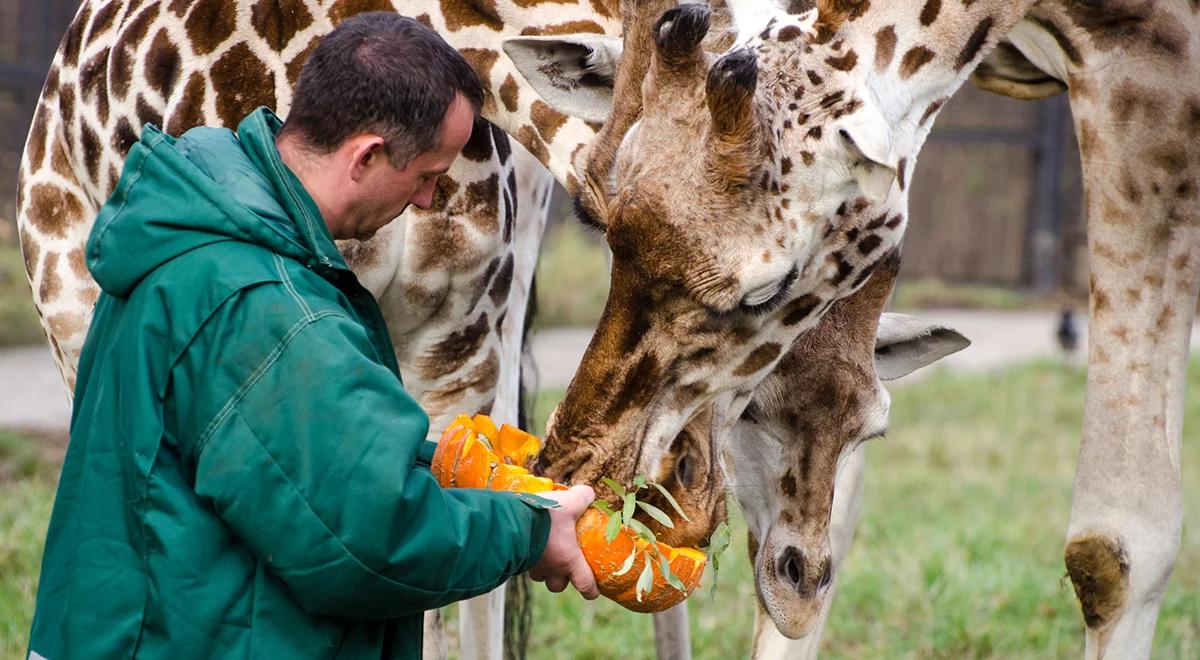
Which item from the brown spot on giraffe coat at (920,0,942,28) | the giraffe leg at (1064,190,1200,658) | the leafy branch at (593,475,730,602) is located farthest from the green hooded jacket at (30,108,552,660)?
the giraffe leg at (1064,190,1200,658)

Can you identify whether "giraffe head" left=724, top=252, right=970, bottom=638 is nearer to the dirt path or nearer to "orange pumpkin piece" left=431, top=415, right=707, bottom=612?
"orange pumpkin piece" left=431, top=415, right=707, bottom=612

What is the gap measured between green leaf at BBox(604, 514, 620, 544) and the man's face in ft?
2.15

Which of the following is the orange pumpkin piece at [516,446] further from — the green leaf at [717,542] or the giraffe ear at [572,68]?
the giraffe ear at [572,68]

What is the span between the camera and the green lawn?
16.6 feet

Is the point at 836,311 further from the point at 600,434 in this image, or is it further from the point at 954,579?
the point at 954,579

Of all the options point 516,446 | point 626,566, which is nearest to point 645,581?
point 626,566

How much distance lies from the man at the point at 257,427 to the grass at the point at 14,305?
25.1 ft

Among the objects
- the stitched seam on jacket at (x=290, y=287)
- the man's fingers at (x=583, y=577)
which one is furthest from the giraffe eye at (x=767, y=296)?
the stitched seam on jacket at (x=290, y=287)

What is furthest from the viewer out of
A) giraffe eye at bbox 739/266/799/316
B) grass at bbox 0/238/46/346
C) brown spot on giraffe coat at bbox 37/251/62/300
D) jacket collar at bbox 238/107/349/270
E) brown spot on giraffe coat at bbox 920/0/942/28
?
grass at bbox 0/238/46/346

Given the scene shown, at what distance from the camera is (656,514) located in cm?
290

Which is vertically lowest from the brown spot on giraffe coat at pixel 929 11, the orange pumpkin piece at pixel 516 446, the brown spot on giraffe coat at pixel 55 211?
the orange pumpkin piece at pixel 516 446

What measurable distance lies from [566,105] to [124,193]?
1.32 meters

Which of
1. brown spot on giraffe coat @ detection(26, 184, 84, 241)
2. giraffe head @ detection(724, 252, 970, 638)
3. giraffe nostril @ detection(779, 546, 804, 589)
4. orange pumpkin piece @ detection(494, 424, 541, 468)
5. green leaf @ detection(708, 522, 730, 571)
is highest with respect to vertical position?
brown spot on giraffe coat @ detection(26, 184, 84, 241)

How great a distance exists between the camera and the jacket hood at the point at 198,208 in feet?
7.61
